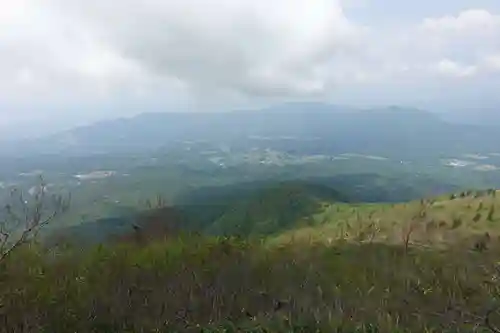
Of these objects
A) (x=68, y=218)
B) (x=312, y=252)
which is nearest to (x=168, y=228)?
(x=312, y=252)

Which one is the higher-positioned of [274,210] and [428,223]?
[428,223]

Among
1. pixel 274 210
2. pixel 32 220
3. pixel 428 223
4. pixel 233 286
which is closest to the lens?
pixel 32 220

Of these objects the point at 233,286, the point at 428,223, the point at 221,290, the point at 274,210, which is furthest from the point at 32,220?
the point at 274,210

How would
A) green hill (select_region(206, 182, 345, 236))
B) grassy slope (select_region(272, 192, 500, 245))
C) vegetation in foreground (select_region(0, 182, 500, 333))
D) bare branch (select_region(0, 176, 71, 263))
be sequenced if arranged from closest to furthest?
1. bare branch (select_region(0, 176, 71, 263))
2. vegetation in foreground (select_region(0, 182, 500, 333))
3. grassy slope (select_region(272, 192, 500, 245))
4. green hill (select_region(206, 182, 345, 236))

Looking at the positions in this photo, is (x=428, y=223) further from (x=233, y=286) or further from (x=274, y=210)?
(x=274, y=210)

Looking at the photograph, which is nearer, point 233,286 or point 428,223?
point 233,286

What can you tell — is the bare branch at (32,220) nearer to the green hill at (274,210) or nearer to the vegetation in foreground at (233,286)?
the vegetation in foreground at (233,286)

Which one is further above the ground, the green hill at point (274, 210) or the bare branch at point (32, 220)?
the bare branch at point (32, 220)

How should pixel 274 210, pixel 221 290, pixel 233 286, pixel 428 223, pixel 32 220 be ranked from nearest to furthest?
pixel 32 220 < pixel 221 290 < pixel 233 286 < pixel 428 223 < pixel 274 210

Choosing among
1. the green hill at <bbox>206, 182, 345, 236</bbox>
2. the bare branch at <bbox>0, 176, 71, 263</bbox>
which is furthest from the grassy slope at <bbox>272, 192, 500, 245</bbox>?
the bare branch at <bbox>0, 176, 71, 263</bbox>

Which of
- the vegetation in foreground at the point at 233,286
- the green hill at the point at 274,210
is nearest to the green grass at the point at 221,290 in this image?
the vegetation in foreground at the point at 233,286

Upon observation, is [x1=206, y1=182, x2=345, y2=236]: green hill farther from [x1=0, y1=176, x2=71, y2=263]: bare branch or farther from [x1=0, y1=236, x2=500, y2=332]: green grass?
[x1=0, y1=176, x2=71, y2=263]: bare branch

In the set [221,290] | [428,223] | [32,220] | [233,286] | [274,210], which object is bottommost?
[274,210]
